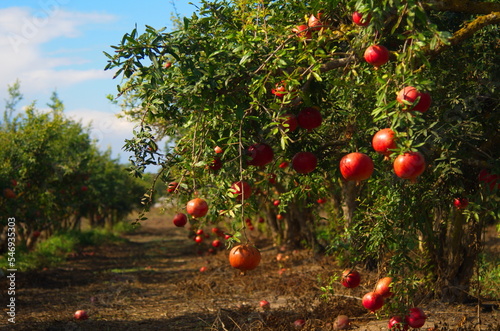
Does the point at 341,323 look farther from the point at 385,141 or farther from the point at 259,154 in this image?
the point at 385,141

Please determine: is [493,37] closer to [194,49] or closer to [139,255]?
[194,49]

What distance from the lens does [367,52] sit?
109 inches

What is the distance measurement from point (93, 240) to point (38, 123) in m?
8.41

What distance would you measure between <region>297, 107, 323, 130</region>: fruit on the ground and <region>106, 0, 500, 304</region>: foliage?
65mm

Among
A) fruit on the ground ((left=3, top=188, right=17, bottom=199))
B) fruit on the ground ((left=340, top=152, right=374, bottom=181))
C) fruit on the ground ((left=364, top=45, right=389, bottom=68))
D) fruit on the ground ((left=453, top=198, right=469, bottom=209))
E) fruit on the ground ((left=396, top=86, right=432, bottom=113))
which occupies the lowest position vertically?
fruit on the ground ((left=453, top=198, right=469, bottom=209))

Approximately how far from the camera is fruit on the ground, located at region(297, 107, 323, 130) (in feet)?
10.9

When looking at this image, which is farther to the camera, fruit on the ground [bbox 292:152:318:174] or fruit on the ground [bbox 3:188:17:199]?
fruit on the ground [bbox 3:188:17:199]

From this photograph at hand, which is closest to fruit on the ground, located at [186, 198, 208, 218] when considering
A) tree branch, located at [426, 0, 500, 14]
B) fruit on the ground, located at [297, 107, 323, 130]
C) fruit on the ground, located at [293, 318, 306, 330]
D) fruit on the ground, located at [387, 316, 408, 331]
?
fruit on the ground, located at [297, 107, 323, 130]

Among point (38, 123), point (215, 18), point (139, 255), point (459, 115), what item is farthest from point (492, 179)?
point (139, 255)

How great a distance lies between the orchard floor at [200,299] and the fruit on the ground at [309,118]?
8.43ft

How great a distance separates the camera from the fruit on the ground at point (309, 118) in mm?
3312

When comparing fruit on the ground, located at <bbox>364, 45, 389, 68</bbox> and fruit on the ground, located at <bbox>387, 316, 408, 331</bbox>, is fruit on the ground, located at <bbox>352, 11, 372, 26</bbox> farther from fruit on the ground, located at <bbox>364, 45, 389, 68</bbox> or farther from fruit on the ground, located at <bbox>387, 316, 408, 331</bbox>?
fruit on the ground, located at <bbox>387, 316, 408, 331</bbox>

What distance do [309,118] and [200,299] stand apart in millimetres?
6219

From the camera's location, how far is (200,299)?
871 centimetres
